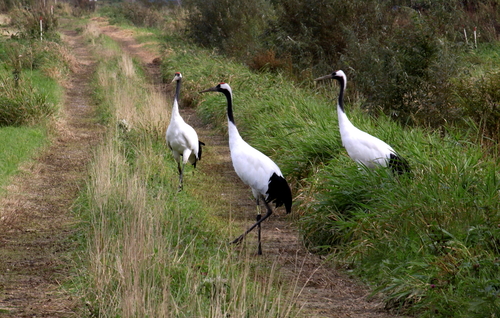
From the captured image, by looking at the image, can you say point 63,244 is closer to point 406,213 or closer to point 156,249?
point 156,249

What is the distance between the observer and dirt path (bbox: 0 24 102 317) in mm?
4633

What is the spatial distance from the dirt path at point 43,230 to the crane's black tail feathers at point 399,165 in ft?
10.1

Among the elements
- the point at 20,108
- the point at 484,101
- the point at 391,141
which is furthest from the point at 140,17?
the point at 391,141

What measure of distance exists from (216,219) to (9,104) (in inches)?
246

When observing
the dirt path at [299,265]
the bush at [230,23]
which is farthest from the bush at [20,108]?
the bush at [230,23]

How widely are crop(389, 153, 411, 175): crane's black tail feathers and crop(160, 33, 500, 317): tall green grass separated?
8 centimetres

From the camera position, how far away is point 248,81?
14.2m

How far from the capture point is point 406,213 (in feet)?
17.1

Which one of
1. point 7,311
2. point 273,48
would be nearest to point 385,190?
point 7,311

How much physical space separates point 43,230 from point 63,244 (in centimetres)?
66

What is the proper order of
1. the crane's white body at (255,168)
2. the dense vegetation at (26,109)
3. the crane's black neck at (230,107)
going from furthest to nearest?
the dense vegetation at (26,109) < the crane's black neck at (230,107) < the crane's white body at (255,168)

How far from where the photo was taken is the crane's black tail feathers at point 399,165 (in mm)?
6215

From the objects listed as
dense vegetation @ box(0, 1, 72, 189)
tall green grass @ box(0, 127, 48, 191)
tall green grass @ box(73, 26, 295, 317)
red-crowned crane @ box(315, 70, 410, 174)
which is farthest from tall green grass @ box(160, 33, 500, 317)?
dense vegetation @ box(0, 1, 72, 189)

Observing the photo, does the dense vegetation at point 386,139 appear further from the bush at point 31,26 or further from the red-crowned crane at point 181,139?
the bush at point 31,26
